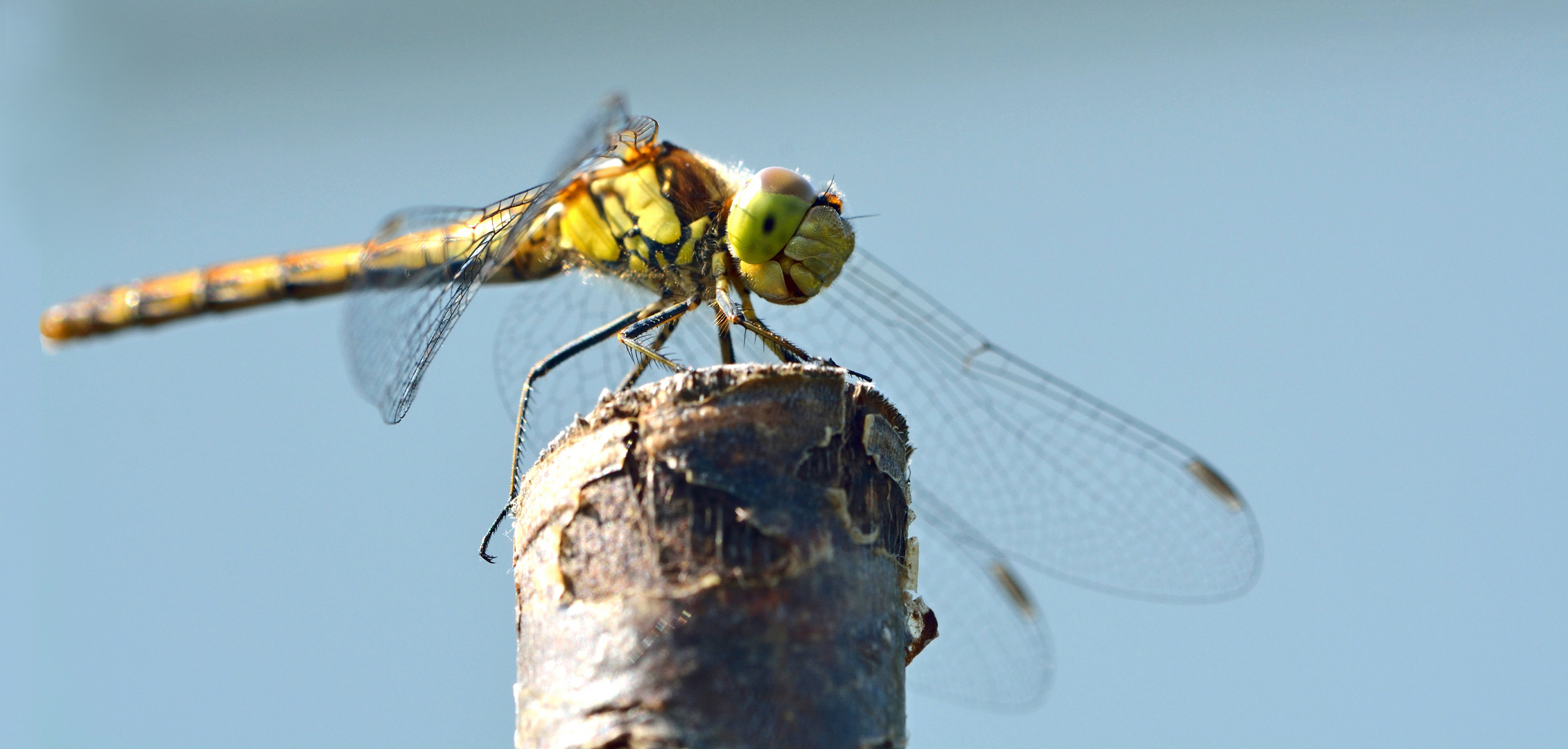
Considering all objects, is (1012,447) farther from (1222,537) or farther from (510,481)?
(510,481)

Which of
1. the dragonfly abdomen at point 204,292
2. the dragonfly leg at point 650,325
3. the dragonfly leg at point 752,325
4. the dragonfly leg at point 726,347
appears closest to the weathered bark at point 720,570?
the dragonfly leg at point 752,325

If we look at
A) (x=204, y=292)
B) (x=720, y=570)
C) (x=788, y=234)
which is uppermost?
(x=204, y=292)

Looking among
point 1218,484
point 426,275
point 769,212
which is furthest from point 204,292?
point 1218,484

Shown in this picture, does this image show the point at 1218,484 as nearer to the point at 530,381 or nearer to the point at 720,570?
the point at 530,381

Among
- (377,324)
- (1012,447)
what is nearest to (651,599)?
(377,324)

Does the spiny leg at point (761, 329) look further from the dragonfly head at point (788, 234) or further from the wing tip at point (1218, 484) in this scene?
the wing tip at point (1218, 484)

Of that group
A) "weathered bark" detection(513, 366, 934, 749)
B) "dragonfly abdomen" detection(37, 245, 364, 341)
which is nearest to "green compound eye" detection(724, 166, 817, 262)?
"weathered bark" detection(513, 366, 934, 749)
